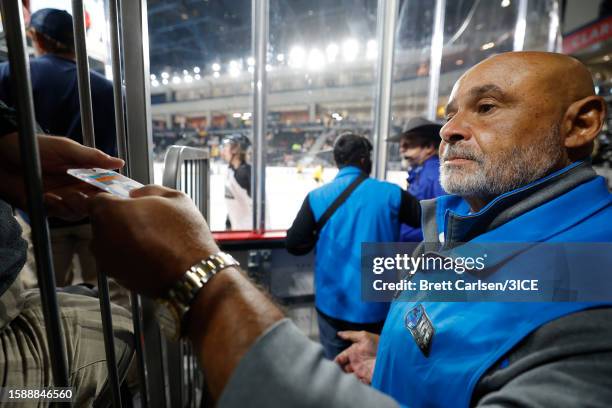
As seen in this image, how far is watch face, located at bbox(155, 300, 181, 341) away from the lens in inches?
19.4

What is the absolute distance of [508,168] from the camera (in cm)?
89

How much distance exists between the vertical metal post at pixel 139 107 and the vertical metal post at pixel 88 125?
8cm

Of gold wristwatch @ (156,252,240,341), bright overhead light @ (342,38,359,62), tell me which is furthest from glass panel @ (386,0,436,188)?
gold wristwatch @ (156,252,240,341)

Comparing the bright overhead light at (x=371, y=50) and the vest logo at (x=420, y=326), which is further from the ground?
the bright overhead light at (x=371, y=50)

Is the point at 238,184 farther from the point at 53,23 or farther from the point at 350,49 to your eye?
the point at 53,23

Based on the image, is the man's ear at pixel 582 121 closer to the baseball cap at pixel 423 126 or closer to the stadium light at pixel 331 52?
the baseball cap at pixel 423 126

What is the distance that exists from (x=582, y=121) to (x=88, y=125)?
1.18 m

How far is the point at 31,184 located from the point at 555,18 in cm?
562

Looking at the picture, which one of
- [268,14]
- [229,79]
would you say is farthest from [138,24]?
[229,79]

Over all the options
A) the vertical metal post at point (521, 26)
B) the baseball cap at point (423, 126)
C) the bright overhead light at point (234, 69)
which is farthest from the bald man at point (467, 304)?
the vertical metal post at point (521, 26)

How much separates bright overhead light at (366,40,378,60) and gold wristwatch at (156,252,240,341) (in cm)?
398

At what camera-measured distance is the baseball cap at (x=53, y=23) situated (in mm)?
1738

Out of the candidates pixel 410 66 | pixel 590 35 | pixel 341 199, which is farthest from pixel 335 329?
pixel 590 35

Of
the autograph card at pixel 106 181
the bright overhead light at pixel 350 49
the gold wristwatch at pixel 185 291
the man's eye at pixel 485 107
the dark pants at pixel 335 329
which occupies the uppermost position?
the bright overhead light at pixel 350 49
